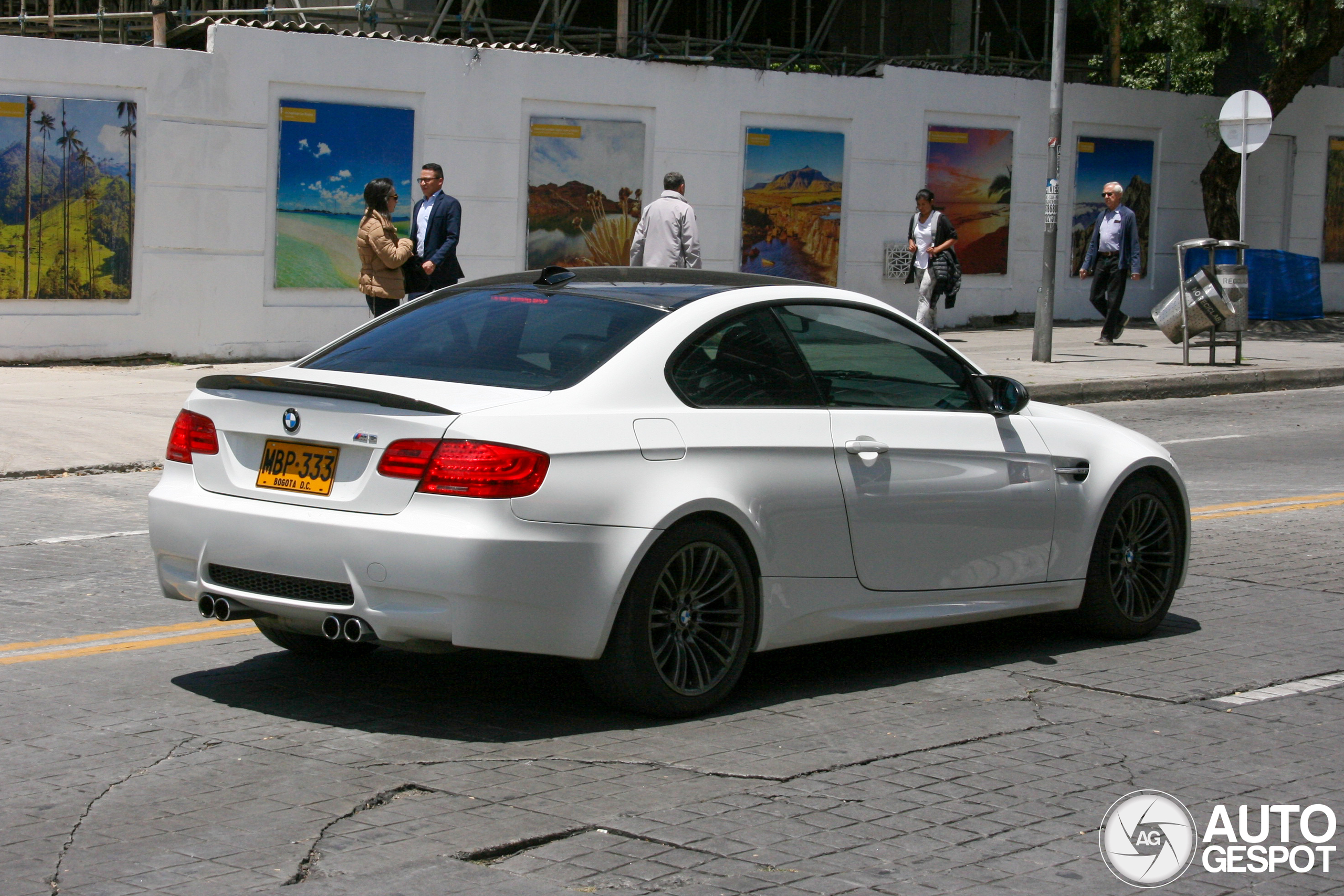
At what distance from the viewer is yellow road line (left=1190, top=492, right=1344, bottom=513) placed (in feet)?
35.5

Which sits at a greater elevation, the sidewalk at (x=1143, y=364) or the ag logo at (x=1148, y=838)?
the sidewalk at (x=1143, y=364)

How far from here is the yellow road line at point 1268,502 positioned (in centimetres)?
1083

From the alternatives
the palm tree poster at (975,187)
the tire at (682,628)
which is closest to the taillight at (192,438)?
the tire at (682,628)

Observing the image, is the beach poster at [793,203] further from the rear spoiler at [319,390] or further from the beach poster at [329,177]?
the rear spoiler at [319,390]

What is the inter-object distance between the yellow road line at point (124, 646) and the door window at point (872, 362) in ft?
8.35

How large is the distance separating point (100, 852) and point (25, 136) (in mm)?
13945

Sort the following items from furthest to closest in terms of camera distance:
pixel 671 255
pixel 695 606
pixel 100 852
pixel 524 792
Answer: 1. pixel 671 255
2. pixel 695 606
3. pixel 524 792
4. pixel 100 852

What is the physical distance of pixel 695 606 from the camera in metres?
5.73

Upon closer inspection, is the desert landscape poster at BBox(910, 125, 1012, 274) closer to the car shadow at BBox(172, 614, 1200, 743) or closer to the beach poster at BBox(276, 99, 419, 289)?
the beach poster at BBox(276, 99, 419, 289)

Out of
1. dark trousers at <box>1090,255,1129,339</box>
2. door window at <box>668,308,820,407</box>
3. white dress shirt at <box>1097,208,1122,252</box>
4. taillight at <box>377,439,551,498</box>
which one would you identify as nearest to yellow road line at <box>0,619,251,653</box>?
taillight at <box>377,439,551,498</box>

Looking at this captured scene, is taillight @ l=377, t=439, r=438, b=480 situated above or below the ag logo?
above

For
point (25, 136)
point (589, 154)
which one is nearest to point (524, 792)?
point (25, 136)

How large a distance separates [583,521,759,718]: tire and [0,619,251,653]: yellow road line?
2.17 meters

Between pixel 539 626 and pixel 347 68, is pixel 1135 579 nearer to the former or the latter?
pixel 539 626
